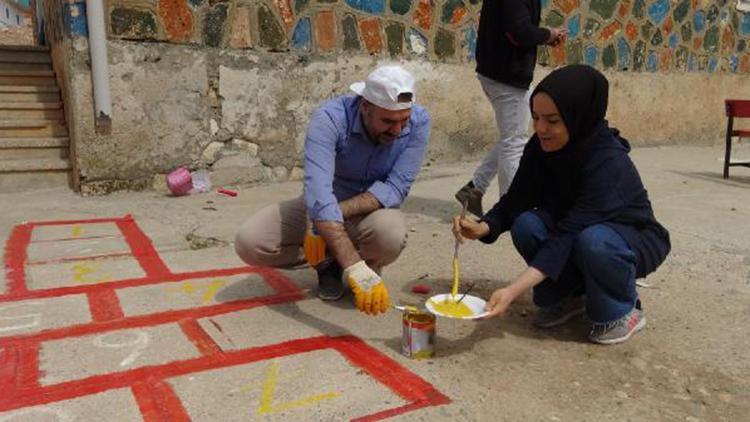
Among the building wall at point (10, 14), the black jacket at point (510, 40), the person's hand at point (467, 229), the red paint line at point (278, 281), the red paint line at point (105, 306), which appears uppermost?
the building wall at point (10, 14)

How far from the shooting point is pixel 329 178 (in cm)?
236

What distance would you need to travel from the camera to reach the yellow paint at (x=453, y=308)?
2.12 m

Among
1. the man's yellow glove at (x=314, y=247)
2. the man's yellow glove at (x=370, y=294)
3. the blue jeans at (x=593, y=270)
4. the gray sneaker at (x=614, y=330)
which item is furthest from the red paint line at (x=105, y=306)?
the gray sneaker at (x=614, y=330)

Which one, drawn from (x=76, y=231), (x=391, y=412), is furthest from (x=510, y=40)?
(x=76, y=231)

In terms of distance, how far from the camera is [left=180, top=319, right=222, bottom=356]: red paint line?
223 cm

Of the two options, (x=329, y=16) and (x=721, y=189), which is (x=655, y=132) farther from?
(x=329, y=16)

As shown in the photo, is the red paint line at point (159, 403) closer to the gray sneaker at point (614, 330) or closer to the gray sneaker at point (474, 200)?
the gray sneaker at point (614, 330)

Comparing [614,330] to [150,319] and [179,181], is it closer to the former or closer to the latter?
[150,319]

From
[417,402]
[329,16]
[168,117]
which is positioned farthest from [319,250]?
[329,16]

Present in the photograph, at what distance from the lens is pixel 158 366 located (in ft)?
6.89

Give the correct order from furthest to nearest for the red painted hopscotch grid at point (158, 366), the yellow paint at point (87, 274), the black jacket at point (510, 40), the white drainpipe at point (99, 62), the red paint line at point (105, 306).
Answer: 1. the white drainpipe at point (99, 62)
2. the black jacket at point (510, 40)
3. the yellow paint at point (87, 274)
4. the red paint line at point (105, 306)
5. the red painted hopscotch grid at point (158, 366)

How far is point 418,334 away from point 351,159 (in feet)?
2.50

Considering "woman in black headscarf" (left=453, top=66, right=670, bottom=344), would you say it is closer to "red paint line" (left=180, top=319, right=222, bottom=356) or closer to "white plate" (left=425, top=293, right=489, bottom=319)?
"white plate" (left=425, top=293, right=489, bottom=319)

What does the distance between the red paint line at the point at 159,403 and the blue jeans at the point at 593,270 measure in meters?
1.30
